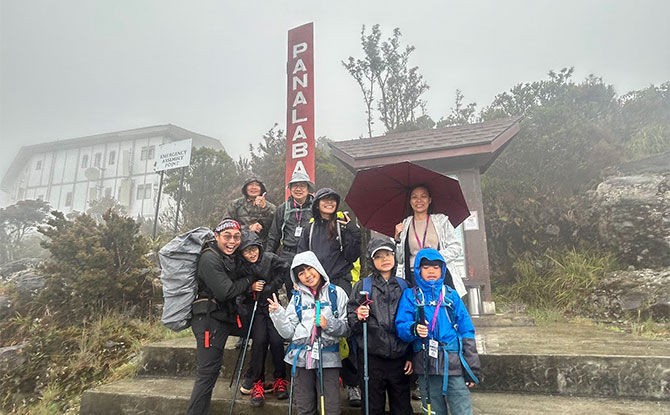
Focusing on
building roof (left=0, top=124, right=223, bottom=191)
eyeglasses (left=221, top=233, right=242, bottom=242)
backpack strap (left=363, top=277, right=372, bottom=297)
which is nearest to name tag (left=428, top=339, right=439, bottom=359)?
backpack strap (left=363, top=277, right=372, bottom=297)

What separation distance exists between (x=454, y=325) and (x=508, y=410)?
41.1 inches

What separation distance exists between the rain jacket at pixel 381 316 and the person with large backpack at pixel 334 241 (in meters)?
0.47

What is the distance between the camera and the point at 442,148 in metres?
6.24

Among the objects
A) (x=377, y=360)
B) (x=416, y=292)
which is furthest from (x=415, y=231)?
(x=377, y=360)

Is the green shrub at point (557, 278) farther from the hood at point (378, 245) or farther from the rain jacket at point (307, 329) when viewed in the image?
the rain jacket at point (307, 329)

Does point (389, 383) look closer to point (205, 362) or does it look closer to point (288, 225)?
point (205, 362)

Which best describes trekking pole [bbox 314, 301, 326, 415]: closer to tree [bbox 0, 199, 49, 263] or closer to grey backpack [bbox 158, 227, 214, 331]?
grey backpack [bbox 158, 227, 214, 331]

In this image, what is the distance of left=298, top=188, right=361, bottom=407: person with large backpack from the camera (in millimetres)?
3393

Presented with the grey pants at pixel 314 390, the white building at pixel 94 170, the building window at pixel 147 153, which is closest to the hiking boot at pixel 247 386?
Answer: the grey pants at pixel 314 390

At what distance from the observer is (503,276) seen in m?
7.78

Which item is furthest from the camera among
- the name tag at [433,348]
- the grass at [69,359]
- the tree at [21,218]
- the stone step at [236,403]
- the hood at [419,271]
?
the tree at [21,218]

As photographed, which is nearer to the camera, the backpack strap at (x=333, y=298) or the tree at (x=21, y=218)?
the backpack strap at (x=333, y=298)

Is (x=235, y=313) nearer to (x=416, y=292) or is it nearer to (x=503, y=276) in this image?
(x=416, y=292)

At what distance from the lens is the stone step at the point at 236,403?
2867mm
